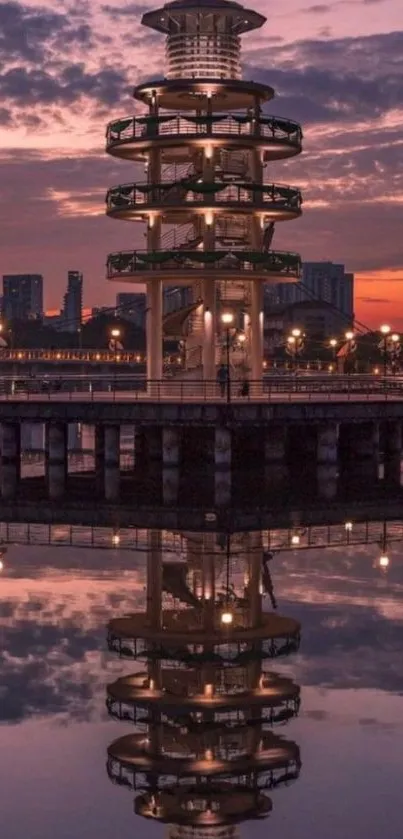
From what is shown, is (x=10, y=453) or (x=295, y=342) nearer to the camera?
(x=10, y=453)

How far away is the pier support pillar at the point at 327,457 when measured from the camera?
63.4 m

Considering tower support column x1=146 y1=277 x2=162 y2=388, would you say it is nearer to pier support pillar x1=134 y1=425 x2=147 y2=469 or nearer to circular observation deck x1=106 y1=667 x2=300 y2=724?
pier support pillar x1=134 y1=425 x2=147 y2=469

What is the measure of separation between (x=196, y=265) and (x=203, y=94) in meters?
8.31

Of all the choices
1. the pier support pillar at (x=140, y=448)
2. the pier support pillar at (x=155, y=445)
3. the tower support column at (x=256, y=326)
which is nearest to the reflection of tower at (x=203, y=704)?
the pier support pillar at (x=155, y=445)

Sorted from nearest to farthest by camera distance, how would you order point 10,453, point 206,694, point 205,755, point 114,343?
point 205,755 → point 206,694 → point 10,453 → point 114,343

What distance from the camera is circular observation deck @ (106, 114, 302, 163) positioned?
73.6m

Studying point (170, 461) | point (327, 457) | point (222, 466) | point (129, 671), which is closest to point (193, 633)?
point (129, 671)

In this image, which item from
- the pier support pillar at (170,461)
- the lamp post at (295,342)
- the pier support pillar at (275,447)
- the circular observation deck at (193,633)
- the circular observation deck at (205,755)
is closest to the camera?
the circular observation deck at (205,755)

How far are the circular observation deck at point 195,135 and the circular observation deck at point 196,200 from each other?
6.22ft

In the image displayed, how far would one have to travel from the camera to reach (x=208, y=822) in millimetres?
22594

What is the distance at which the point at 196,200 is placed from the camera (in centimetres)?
7456

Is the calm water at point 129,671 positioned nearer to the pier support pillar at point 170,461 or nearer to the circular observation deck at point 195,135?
the pier support pillar at point 170,461

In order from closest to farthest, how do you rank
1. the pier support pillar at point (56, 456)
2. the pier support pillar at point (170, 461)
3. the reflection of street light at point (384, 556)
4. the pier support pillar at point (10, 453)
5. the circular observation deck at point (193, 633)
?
the circular observation deck at point (193, 633) → the reflection of street light at point (384, 556) → the pier support pillar at point (170, 461) → the pier support pillar at point (56, 456) → the pier support pillar at point (10, 453)

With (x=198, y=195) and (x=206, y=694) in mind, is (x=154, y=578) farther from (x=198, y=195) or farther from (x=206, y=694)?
(x=198, y=195)
